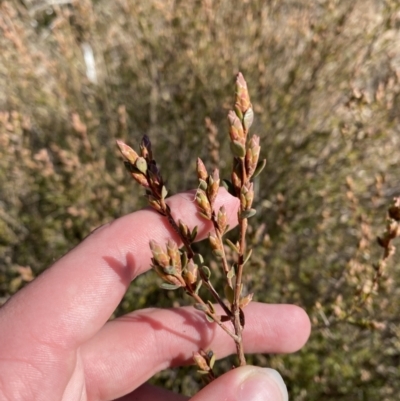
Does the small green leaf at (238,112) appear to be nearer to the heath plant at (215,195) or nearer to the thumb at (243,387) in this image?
the heath plant at (215,195)

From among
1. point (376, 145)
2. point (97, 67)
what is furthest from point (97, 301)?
point (97, 67)

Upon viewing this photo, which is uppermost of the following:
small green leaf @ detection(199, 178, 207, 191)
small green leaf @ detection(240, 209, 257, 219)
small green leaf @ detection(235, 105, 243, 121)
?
small green leaf @ detection(235, 105, 243, 121)

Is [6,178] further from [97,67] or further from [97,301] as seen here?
Answer: [97,301]

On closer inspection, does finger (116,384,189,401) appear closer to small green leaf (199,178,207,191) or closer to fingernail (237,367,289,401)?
fingernail (237,367,289,401)

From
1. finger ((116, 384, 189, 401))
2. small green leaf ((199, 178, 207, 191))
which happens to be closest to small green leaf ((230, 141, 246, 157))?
small green leaf ((199, 178, 207, 191))

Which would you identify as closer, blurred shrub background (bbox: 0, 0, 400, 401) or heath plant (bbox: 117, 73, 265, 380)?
heath plant (bbox: 117, 73, 265, 380)

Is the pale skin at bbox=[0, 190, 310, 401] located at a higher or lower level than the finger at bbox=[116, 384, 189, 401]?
higher

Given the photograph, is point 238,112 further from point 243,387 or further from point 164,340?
point 164,340
